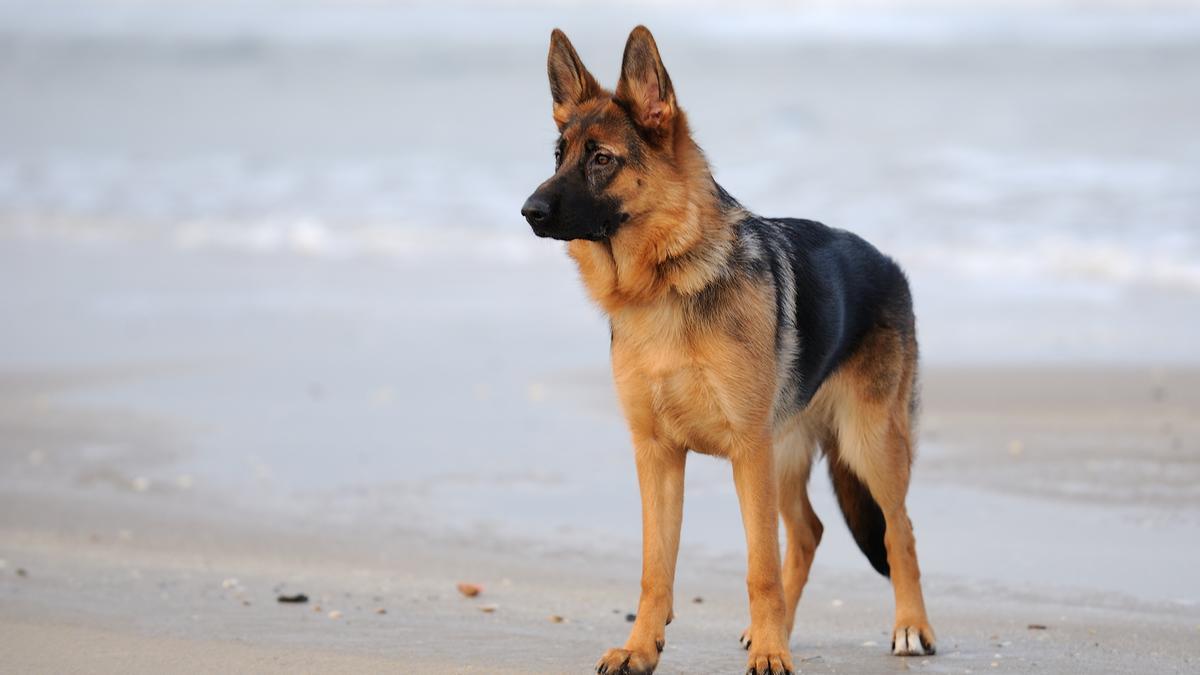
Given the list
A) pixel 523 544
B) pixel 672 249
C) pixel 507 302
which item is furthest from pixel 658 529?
pixel 507 302

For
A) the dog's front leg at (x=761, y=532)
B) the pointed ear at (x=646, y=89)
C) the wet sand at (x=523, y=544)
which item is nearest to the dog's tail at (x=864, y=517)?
the wet sand at (x=523, y=544)

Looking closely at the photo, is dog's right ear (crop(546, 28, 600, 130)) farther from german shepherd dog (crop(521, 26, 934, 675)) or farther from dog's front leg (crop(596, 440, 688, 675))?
dog's front leg (crop(596, 440, 688, 675))

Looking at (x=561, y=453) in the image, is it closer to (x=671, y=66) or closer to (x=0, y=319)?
(x=0, y=319)

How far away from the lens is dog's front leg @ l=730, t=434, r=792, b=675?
4.47 meters

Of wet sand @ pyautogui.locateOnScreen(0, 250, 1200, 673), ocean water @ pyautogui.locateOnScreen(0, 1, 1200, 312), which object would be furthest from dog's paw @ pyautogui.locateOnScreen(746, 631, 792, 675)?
ocean water @ pyautogui.locateOnScreen(0, 1, 1200, 312)

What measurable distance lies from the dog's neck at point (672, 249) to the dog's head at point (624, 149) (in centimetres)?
5

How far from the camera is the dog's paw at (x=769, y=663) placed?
4.35 metres

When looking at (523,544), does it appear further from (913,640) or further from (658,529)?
(913,640)

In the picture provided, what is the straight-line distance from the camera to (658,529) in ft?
15.1

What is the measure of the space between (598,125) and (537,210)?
41 centimetres

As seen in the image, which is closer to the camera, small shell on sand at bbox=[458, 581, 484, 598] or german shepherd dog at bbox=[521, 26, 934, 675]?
german shepherd dog at bbox=[521, 26, 934, 675]

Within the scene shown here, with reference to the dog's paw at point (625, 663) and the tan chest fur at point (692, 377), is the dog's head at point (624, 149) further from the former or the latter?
the dog's paw at point (625, 663)

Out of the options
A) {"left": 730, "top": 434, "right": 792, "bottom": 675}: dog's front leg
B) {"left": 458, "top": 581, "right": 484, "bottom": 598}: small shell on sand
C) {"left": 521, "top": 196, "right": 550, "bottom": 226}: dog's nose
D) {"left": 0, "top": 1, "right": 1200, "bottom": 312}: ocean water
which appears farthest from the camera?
{"left": 0, "top": 1, "right": 1200, "bottom": 312}: ocean water

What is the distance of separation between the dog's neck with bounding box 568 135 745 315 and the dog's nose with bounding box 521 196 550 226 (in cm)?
32
